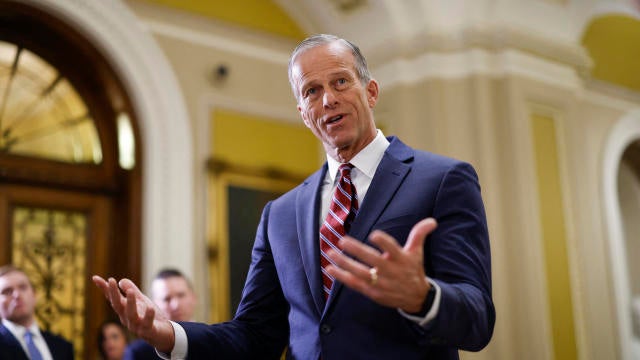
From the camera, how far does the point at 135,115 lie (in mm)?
5668

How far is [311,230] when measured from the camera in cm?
169

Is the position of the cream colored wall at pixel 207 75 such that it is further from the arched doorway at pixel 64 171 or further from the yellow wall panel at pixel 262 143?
the arched doorway at pixel 64 171

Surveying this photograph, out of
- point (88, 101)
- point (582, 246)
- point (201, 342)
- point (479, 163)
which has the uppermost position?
point (88, 101)

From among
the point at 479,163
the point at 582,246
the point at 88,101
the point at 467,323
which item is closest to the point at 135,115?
the point at 88,101

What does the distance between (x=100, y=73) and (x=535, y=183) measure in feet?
10.5

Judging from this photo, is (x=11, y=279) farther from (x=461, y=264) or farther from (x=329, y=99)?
(x=461, y=264)

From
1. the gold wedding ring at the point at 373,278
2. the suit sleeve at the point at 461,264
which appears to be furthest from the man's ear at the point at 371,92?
the gold wedding ring at the point at 373,278

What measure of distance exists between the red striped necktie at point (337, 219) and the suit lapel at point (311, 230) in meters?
0.01

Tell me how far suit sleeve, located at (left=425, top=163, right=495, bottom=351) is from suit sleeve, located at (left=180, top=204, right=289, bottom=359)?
1.43ft

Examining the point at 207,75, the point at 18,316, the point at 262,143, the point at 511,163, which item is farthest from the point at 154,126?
the point at 511,163

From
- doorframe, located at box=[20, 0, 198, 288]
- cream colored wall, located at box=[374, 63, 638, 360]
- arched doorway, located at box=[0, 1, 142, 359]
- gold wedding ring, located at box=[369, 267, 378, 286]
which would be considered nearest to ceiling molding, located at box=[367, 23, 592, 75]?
cream colored wall, located at box=[374, 63, 638, 360]

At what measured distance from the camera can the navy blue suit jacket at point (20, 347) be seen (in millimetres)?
3969

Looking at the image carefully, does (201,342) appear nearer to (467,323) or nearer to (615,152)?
(467,323)

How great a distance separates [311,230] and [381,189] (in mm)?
172
